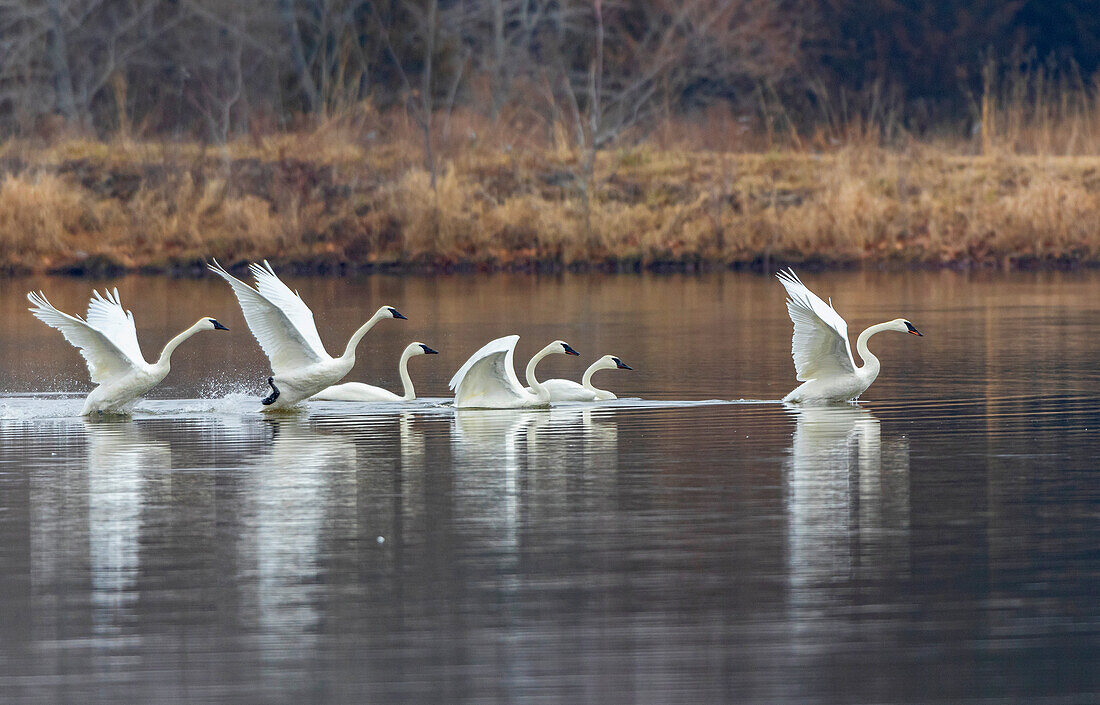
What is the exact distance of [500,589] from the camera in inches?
293

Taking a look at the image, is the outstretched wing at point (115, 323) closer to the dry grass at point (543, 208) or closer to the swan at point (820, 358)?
the swan at point (820, 358)

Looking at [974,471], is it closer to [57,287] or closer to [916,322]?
[916,322]

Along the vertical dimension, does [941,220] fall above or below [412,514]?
above

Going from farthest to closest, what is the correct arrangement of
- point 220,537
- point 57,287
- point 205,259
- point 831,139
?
1. point 831,139
2. point 205,259
3. point 57,287
4. point 220,537

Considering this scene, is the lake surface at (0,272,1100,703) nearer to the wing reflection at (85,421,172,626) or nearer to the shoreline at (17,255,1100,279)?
the wing reflection at (85,421,172,626)

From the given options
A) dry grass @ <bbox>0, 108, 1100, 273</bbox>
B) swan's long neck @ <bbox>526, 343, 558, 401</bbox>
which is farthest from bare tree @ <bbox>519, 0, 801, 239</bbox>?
swan's long neck @ <bbox>526, 343, 558, 401</bbox>

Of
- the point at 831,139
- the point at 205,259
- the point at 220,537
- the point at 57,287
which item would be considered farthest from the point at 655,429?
the point at 831,139

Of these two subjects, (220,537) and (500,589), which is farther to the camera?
(220,537)

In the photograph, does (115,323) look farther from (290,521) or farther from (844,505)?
(844,505)

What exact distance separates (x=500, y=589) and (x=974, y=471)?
12.0 ft

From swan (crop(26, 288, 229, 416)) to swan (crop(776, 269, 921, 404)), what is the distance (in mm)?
4309

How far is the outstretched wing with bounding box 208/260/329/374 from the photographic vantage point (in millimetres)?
13047

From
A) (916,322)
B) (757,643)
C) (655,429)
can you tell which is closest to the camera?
(757,643)

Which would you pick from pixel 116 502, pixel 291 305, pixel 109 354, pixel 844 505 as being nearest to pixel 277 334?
pixel 291 305
